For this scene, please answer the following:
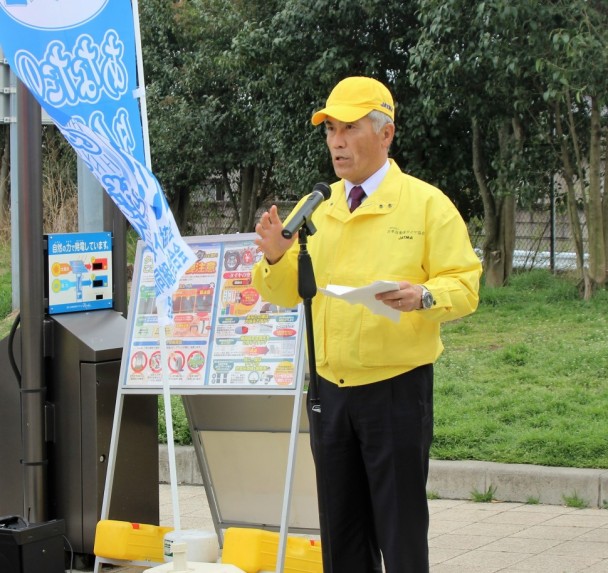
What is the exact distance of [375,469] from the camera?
399 centimetres

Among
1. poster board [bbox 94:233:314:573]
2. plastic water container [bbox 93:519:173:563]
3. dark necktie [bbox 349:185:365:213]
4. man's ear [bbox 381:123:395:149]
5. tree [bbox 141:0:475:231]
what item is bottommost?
plastic water container [bbox 93:519:173:563]

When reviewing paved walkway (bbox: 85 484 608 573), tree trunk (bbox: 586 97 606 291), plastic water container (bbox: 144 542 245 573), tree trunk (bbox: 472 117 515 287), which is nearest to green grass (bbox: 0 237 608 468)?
tree trunk (bbox: 586 97 606 291)

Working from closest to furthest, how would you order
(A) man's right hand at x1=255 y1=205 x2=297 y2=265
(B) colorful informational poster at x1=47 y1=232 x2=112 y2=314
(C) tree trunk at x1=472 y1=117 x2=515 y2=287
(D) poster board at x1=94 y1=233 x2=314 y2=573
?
(A) man's right hand at x1=255 y1=205 x2=297 y2=265 → (D) poster board at x1=94 y1=233 x2=314 y2=573 → (B) colorful informational poster at x1=47 y1=232 x2=112 y2=314 → (C) tree trunk at x1=472 y1=117 x2=515 y2=287

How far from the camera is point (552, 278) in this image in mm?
12906

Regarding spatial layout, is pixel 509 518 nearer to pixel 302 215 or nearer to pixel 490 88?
pixel 302 215

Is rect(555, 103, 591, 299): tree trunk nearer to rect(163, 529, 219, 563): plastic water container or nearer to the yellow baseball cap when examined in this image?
rect(163, 529, 219, 563): plastic water container

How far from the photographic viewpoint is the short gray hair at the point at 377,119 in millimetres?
3984

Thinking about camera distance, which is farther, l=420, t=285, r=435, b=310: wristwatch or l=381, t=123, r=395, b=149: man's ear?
l=381, t=123, r=395, b=149: man's ear

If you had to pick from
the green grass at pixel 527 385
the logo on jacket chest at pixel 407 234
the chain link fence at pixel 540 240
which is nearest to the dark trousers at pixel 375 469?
the logo on jacket chest at pixel 407 234

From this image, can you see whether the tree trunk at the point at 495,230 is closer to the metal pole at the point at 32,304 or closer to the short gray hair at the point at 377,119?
the metal pole at the point at 32,304

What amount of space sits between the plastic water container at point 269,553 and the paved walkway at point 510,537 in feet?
2.38

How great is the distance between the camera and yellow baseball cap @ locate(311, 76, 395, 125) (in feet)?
12.9

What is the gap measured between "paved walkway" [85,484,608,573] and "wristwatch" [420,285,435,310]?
2090 mm

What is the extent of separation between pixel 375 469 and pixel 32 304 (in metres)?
2.44
